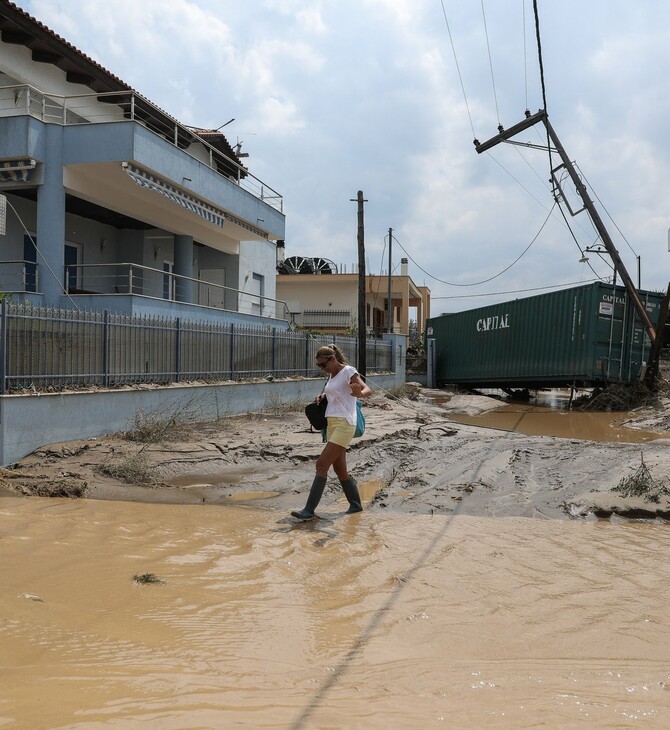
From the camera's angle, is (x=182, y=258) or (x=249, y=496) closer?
(x=249, y=496)

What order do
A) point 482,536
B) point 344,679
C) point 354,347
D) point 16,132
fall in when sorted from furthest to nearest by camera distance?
1. point 354,347
2. point 16,132
3. point 482,536
4. point 344,679

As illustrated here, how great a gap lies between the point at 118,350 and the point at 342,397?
535cm

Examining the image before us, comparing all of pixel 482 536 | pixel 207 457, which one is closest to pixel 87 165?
pixel 207 457

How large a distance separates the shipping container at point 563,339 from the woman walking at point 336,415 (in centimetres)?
1373

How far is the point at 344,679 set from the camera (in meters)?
2.95

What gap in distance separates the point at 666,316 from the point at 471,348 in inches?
315

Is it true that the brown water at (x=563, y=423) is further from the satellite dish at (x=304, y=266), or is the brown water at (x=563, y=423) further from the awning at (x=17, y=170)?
the satellite dish at (x=304, y=266)

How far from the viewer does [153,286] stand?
19047 millimetres

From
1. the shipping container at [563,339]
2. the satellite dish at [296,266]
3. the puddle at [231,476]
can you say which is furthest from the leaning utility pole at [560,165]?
the satellite dish at [296,266]

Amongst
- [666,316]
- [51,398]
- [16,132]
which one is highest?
[16,132]

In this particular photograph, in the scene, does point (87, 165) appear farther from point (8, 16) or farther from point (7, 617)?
point (7, 617)

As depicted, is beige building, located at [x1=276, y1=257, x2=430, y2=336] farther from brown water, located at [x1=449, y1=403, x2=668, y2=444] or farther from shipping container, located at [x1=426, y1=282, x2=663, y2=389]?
brown water, located at [x1=449, y1=403, x2=668, y2=444]

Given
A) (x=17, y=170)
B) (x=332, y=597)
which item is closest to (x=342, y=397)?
(x=332, y=597)

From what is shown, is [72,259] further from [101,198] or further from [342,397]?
[342,397]
